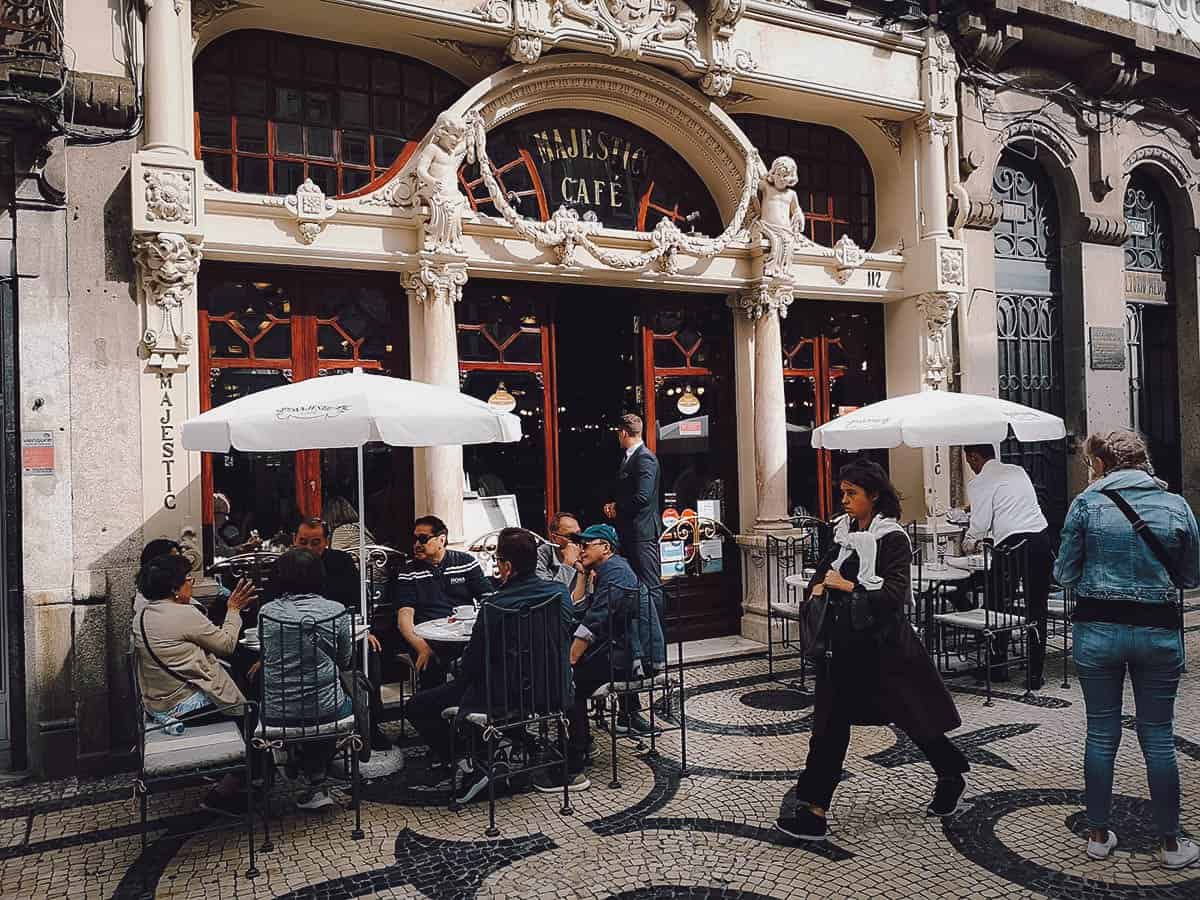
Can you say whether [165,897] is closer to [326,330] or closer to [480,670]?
[480,670]

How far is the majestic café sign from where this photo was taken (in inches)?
332

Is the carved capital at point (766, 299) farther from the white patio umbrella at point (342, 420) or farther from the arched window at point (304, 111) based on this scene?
the white patio umbrella at point (342, 420)

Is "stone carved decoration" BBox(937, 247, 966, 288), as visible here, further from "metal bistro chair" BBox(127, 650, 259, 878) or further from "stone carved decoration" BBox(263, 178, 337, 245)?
"metal bistro chair" BBox(127, 650, 259, 878)

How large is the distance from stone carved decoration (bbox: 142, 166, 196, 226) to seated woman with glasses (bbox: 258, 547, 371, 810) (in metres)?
2.80

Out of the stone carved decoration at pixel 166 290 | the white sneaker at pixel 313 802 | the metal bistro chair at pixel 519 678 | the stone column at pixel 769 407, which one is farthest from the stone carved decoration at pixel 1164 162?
the white sneaker at pixel 313 802

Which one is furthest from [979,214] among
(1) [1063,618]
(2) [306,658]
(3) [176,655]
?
(3) [176,655]

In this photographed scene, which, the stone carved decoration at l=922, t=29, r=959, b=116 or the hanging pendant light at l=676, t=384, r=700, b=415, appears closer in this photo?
the hanging pendant light at l=676, t=384, r=700, b=415

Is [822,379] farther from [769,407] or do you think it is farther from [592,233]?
[592,233]

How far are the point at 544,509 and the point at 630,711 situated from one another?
252cm

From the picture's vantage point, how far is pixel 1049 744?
19.3 ft

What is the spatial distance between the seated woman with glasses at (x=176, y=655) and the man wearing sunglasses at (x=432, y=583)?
4.64ft

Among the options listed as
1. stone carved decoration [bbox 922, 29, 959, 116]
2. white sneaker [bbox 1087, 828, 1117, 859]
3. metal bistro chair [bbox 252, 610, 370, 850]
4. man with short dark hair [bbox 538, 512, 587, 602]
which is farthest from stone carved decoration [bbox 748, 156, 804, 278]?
white sneaker [bbox 1087, 828, 1117, 859]

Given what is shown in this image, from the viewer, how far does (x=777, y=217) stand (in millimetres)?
9008

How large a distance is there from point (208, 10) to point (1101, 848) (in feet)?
25.4
